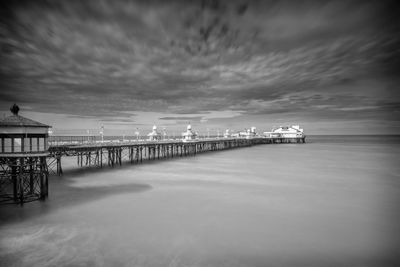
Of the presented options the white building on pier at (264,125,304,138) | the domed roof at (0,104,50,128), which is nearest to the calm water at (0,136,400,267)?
the domed roof at (0,104,50,128)

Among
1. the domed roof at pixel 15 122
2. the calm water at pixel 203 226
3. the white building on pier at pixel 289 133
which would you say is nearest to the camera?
the calm water at pixel 203 226

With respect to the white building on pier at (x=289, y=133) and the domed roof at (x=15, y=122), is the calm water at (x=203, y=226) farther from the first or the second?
the white building on pier at (x=289, y=133)

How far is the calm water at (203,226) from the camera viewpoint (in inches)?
339

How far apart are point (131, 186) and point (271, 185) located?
14247 mm

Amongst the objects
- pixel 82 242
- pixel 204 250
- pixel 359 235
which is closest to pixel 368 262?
pixel 359 235

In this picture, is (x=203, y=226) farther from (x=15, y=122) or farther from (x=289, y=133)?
(x=289, y=133)

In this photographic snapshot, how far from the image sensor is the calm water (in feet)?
28.3

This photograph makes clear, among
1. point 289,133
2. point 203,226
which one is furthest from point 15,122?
point 289,133

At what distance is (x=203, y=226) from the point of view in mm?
11727

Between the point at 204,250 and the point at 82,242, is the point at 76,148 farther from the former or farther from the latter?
the point at 204,250

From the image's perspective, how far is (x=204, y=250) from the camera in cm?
921

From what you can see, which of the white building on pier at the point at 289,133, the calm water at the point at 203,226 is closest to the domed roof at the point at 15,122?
the calm water at the point at 203,226

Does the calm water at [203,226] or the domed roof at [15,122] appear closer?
the calm water at [203,226]

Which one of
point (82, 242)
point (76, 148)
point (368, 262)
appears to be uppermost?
point (76, 148)
